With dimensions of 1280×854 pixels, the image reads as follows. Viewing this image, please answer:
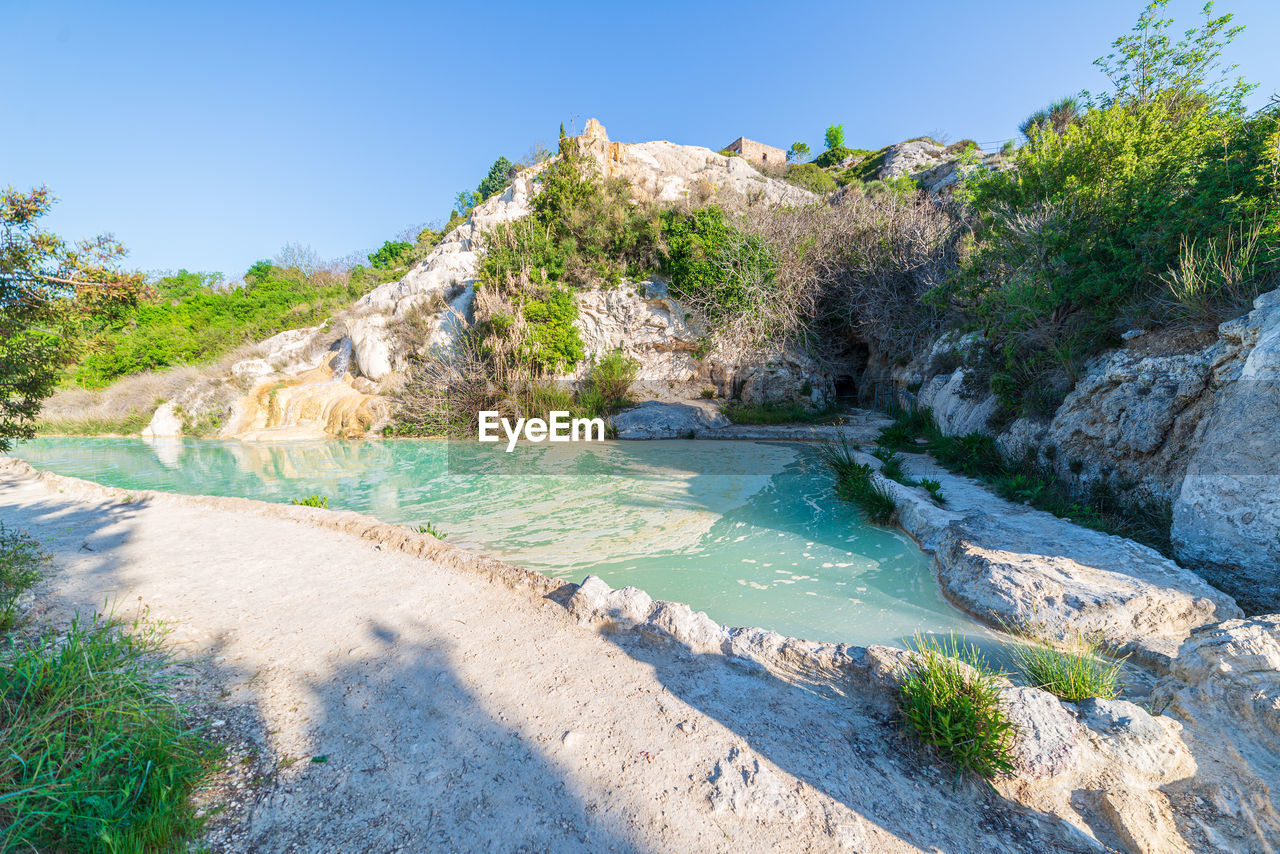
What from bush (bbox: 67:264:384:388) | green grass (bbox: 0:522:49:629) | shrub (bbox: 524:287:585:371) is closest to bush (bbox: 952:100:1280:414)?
shrub (bbox: 524:287:585:371)

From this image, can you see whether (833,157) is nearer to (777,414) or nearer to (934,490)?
(777,414)

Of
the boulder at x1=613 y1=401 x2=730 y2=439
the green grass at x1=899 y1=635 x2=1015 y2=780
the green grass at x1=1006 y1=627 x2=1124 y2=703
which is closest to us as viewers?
the green grass at x1=899 y1=635 x2=1015 y2=780

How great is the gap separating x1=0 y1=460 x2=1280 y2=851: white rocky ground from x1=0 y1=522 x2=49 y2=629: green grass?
23 centimetres

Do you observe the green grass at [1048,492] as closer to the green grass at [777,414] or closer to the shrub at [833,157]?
the green grass at [777,414]

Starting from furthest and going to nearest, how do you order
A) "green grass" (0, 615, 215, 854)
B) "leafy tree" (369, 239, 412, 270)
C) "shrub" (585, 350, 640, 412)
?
"leafy tree" (369, 239, 412, 270), "shrub" (585, 350, 640, 412), "green grass" (0, 615, 215, 854)

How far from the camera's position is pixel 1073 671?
99.3 inches

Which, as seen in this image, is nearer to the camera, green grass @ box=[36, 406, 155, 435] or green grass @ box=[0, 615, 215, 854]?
green grass @ box=[0, 615, 215, 854]

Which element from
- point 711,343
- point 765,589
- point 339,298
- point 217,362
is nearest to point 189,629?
point 765,589

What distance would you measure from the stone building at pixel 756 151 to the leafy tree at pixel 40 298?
112 feet

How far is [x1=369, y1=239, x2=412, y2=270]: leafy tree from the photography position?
89.4ft

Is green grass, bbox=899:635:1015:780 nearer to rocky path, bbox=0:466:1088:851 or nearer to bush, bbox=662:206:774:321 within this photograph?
rocky path, bbox=0:466:1088:851

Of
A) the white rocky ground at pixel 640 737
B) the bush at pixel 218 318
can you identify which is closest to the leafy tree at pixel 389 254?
the bush at pixel 218 318

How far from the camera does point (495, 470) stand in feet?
30.6

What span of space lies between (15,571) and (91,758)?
3137 millimetres
